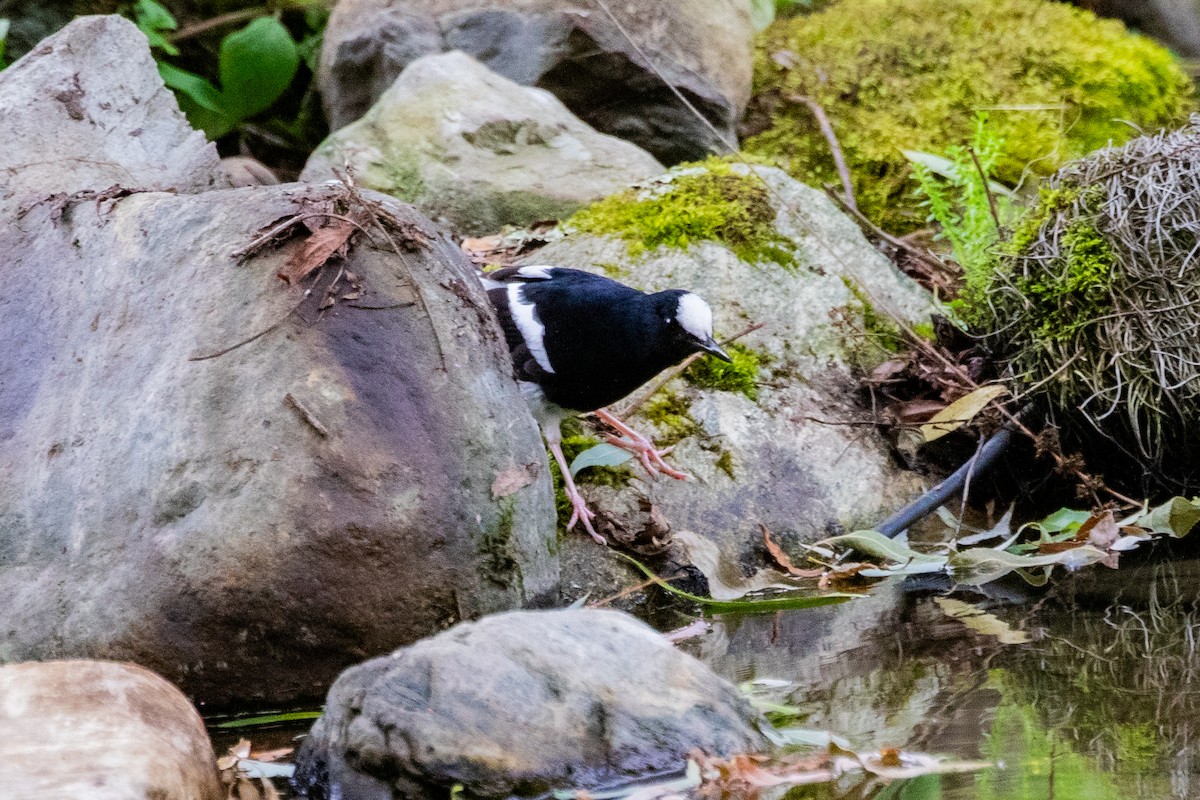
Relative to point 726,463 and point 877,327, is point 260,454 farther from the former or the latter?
point 877,327

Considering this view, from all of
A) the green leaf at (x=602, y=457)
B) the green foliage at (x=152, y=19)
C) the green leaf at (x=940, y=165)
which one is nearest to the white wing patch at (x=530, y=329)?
the green leaf at (x=602, y=457)

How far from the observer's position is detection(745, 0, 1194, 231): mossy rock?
7062 mm

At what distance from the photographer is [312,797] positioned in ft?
8.30

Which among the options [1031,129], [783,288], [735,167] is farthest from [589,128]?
[1031,129]

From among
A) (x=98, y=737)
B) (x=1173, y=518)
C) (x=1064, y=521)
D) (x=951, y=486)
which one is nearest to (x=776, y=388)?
(x=951, y=486)

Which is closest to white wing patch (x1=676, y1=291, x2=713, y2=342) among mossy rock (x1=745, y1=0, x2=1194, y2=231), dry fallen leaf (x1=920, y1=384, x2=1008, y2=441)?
dry fallen leaf (x1=920, y1=384, x2=1008, y2=441)

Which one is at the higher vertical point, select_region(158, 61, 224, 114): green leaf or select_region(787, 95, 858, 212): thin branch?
select_region(787, 95, 858, 212): thin branch

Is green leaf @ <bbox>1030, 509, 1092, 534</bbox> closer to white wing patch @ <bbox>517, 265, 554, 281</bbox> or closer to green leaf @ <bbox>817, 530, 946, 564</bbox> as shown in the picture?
green leaf @ <bbox>817, 530, 946, 564</bbox>

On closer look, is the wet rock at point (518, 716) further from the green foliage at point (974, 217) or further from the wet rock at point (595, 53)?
the wet rock at point (595, 53)

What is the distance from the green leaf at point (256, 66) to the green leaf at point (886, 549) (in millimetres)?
4926

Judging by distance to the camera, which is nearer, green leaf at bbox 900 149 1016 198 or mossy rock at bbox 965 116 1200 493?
mossy rock at bbox 965 116 1200 493

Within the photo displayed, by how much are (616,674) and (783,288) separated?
114 inches

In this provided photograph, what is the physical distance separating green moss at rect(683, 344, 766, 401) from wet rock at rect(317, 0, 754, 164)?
2.49 metres

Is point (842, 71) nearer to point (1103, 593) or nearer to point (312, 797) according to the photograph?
point (1103, 593)
